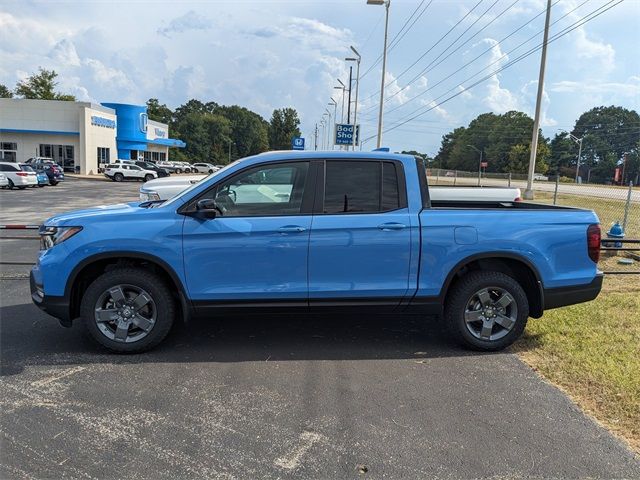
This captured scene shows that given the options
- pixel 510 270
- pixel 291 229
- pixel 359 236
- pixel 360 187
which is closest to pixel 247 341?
pixel 291 229

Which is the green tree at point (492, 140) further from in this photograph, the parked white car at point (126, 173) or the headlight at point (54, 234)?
the headlight at point (54, 234)

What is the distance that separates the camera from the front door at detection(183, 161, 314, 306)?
14.6ft

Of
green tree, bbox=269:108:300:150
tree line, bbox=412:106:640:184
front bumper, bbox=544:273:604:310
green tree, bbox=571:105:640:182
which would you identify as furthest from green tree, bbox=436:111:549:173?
front bumper, bbox=544:273:604:310

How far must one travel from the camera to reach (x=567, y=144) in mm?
121688

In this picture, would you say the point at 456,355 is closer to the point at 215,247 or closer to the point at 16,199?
the point at 215,247

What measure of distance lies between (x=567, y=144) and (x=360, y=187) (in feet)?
436

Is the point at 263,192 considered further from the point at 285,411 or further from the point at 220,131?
the point at 220,131

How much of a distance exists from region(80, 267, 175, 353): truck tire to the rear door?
4.45 ft

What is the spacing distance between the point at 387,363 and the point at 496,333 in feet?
3.75

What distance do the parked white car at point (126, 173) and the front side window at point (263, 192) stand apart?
4092cm

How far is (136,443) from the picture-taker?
10.6 ft

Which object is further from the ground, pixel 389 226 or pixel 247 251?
pixel 389 226

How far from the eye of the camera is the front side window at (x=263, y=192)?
460 centimetres

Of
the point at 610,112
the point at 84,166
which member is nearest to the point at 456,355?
the point at 84,166
